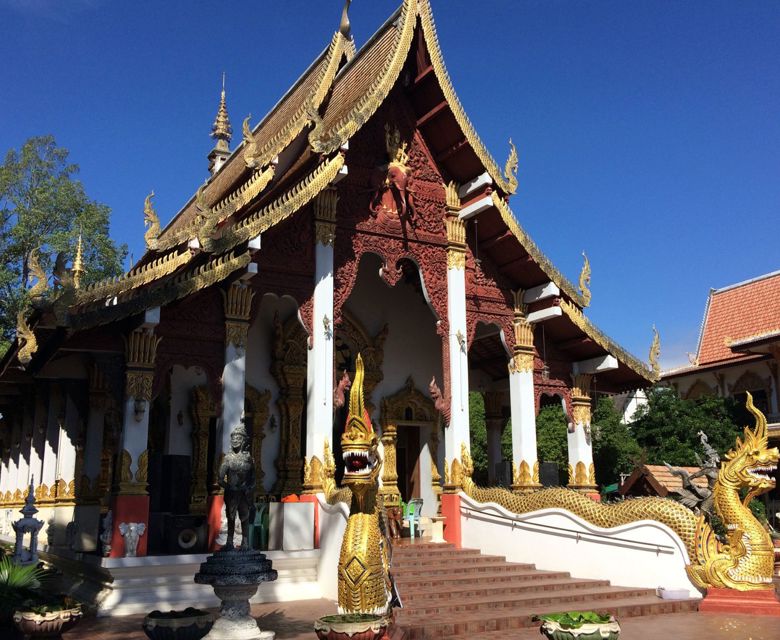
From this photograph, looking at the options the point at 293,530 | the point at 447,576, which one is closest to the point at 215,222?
the point at 293,530

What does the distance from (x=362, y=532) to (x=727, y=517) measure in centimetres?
460

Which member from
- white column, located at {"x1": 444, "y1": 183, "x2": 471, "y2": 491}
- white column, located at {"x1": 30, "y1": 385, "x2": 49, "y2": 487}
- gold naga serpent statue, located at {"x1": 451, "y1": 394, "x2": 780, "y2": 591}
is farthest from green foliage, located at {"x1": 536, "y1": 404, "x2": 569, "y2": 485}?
gold naga serpent statue, located at {"x1": 451, "y1": 394, "x2": 780, "y2": 591}

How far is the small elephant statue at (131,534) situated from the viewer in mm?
8172

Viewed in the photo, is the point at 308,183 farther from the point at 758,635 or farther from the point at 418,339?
the point at 758,635

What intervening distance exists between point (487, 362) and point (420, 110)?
4.60 meters

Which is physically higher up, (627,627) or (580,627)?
(580,627)

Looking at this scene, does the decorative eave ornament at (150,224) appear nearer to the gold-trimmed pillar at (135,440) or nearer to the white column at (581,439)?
the gold-trimmed pillar at (135,440)

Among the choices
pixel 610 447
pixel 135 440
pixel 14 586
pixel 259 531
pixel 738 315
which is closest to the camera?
pixel 14 586

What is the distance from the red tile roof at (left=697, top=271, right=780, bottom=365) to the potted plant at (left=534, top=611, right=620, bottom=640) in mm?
19830

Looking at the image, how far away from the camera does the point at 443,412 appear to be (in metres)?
10.6

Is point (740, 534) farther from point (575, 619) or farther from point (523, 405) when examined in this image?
point (575, 619)

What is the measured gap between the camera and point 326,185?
9.77 m

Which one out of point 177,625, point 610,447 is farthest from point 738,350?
point 177,625

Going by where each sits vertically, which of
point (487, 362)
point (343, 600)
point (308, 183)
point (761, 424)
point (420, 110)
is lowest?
point (343, 600)
